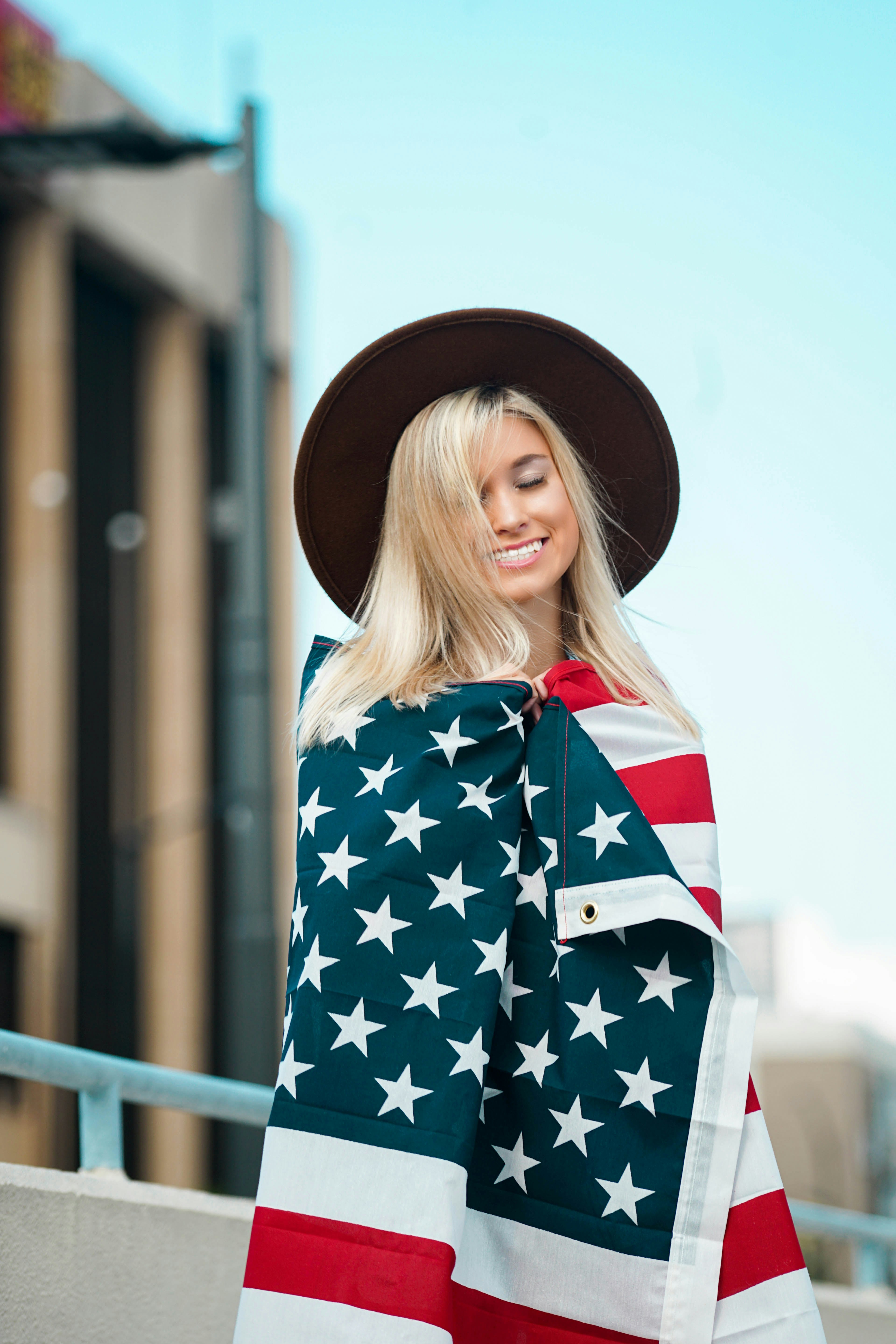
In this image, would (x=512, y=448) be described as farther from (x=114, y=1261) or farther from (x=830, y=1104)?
(x=830, y=1104)

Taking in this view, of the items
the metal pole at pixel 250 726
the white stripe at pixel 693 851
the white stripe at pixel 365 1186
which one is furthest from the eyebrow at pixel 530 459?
the metal pole at pixel 250 726

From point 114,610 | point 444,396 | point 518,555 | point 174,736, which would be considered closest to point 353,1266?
point 518,555

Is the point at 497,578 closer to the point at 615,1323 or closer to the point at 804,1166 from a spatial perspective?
the point at 615,1323

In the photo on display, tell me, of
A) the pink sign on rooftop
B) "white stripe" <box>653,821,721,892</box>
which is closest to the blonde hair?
"white stripe" <box>653,821,721,892</box>

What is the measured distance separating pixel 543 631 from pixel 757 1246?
3.69ft

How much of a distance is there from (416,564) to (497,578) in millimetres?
146

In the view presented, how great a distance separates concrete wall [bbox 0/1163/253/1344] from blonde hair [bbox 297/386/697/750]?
0.86 m

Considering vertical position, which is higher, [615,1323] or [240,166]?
[240,166]

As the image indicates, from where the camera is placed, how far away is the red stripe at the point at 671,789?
2326mm

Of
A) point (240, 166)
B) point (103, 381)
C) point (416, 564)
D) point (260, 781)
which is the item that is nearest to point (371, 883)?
point (416, 564)

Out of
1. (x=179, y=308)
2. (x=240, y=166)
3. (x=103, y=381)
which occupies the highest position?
(x=179, y=308)

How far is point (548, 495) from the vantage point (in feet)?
8.98

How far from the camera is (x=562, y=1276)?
6.86ft

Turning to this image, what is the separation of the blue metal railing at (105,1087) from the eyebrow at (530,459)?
1.27 m
